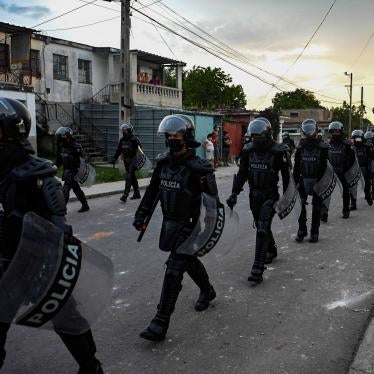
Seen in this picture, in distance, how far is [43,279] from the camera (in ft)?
8.61

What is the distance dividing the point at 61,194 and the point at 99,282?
572 millimetres

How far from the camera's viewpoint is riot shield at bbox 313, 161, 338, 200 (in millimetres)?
7430

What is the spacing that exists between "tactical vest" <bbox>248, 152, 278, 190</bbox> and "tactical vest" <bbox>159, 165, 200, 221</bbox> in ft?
5.44

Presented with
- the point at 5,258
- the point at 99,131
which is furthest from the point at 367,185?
the point at 99,131

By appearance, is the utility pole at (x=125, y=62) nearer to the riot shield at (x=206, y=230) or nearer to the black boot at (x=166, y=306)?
the riot shield at (x=206, y=230)

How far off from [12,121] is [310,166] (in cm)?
519

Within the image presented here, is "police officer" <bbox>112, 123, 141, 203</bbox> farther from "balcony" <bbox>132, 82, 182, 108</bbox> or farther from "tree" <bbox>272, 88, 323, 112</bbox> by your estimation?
"tree" <bbox>272, 88, 323, 112</bbox>

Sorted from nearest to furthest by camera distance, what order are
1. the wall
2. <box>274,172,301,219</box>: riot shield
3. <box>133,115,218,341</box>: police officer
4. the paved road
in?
the paved road, <box>133,115,218,341</box>: police officer, <box>274,172,301,219</box>: riot shield, the wall

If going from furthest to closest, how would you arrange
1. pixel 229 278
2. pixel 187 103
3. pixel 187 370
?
pixel 187 103, pixel 229 278, pixel 187 370

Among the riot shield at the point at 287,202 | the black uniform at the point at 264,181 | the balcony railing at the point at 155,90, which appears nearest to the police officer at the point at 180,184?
the black uniform at the point at 264,181

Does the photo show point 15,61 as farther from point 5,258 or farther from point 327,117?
point 327,117

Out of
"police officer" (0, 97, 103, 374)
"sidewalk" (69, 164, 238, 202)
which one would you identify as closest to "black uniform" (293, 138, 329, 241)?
"police officer" (0, 97, 103, 374)

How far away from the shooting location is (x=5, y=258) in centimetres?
307

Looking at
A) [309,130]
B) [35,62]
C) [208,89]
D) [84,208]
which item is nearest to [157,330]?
[309,130]
